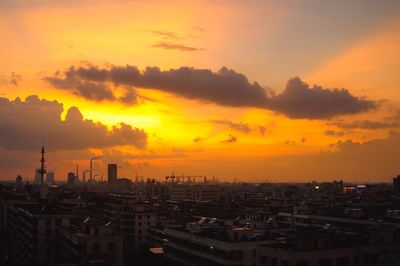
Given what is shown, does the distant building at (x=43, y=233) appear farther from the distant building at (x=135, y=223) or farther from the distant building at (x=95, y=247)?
the distant building at (x=135, y=223)

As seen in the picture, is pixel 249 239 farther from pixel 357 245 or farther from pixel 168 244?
pixel 168 244

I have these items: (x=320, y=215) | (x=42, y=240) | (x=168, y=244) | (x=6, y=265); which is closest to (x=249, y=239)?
(x=168, y=244)

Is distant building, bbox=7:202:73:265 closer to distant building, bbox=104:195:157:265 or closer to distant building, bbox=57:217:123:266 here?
distant building, bbox=57:217:123:266

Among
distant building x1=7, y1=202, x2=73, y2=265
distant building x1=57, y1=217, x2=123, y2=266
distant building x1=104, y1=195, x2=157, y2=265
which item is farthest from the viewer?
distant building x1=104, y1=195, x2=157, y2=265

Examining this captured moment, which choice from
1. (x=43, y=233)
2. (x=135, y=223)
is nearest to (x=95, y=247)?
(x=43, y=233)

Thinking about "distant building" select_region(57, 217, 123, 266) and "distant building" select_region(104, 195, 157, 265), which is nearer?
"distant building" select_region(57, 217, 123, 266)

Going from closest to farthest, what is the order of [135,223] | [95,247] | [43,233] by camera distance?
[95,247], [43,233], [135,223]

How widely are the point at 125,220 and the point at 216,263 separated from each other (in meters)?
44.9

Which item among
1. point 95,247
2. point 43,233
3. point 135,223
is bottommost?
point 135,223

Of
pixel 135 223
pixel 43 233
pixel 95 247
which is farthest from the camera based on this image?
pixel 135 223

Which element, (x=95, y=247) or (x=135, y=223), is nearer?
(x=95, y=247)

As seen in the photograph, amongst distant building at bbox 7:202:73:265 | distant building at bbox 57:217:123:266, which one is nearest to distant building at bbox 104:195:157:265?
distant building at bbox 7:202:73:265

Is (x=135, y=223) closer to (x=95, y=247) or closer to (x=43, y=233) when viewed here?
(x=43, y=233)

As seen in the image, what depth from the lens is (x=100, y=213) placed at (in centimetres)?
11125
